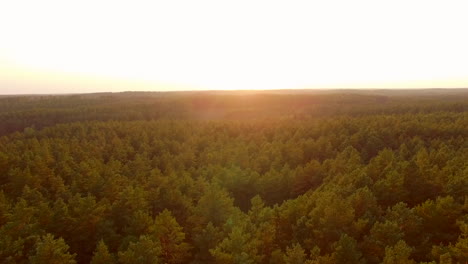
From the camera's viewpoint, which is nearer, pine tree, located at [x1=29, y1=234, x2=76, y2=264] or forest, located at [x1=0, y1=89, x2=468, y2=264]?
pine tree, located at [x1=29, y1=234, x2=76, y2=264]

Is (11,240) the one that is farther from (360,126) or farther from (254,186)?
(360,126)


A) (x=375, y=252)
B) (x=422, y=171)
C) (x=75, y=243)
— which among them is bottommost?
(x=75, y=243)

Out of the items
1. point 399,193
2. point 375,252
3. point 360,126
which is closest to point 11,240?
point 375,252

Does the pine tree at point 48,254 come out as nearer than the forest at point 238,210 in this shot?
Yes

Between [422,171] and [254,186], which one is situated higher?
[422,171]

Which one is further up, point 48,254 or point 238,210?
point 48,254

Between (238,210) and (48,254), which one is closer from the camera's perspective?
(48,254)

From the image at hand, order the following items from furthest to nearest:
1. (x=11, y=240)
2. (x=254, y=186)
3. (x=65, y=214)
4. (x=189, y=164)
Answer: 1. (x=189, y=164)
2. (x=254, y=186)
3. (x=65, y=214)
4. (x=11, y=240)

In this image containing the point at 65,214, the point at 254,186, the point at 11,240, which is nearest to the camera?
the point at 11,240

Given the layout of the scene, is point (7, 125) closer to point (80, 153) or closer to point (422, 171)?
point (80, 153)

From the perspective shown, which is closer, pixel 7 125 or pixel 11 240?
pixel 11 240
